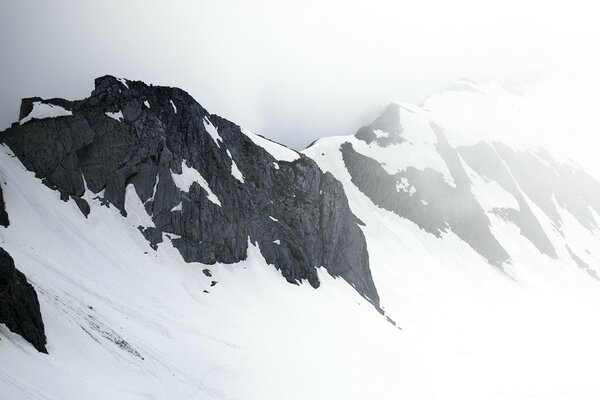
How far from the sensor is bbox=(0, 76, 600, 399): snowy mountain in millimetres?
32281

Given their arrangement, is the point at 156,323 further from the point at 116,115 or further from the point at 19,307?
the point at 116,115

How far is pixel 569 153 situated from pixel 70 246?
196497 mm

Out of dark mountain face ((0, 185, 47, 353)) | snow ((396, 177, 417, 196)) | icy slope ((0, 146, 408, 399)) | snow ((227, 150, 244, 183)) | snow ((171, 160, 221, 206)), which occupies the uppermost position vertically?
snow ((396, 177, 417, 196))

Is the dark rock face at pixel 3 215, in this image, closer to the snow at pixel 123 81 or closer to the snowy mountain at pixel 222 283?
the snowy mountain at pixel 222 283

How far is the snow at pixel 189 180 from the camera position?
57719 millimetres

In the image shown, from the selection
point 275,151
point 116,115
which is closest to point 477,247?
point 275,151

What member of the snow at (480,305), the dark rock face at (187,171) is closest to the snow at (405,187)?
the snow at (480,305)

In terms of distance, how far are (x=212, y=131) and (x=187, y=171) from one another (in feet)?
33.2

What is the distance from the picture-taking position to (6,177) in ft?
156

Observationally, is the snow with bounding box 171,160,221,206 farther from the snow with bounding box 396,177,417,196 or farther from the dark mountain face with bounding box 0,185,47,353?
the snow with bounding box 396,177,417,196

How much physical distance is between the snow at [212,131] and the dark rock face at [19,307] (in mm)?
41823

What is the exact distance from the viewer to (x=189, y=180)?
59031 mm

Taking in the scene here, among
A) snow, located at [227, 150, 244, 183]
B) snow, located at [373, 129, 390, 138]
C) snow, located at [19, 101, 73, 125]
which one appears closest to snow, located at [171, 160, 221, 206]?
snow, located at [227, 150, 244, 183]

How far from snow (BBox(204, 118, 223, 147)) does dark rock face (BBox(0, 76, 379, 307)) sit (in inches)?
10.2
